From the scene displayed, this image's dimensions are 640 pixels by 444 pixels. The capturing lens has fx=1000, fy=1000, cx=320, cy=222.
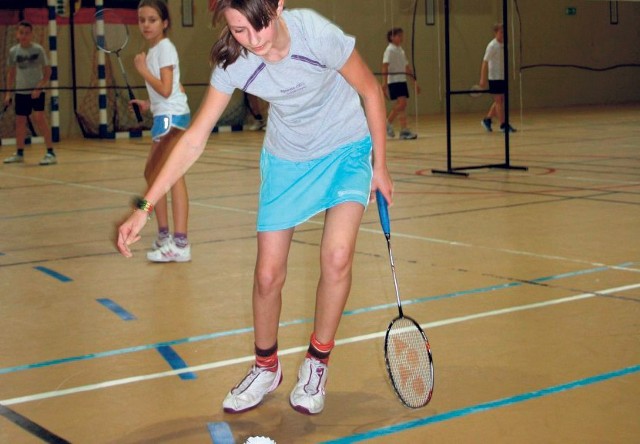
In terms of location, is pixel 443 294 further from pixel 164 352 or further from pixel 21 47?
pixel 21 47

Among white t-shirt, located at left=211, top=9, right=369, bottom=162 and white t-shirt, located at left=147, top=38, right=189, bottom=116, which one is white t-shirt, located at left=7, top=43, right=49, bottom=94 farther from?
white t-shirt, located at left=211, top=9, right=369, bottom=162

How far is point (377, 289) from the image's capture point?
5.60m

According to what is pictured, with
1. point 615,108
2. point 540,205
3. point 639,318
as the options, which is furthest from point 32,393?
point 615,108

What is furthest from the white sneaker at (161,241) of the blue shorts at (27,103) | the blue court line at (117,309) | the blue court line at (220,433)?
the blue shorts at (27,103)

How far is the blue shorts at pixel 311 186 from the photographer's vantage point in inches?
144

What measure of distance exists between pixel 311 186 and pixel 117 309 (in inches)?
80.6

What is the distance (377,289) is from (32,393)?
2.25m

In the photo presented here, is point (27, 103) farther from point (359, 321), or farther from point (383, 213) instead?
point (383, 213)

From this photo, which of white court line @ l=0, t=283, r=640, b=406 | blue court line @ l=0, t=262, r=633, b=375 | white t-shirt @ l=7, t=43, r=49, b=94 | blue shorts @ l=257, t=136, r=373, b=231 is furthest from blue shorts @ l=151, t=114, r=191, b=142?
white t-shirt @ l=7, t=43, r=49, b=94

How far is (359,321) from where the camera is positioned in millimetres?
4902

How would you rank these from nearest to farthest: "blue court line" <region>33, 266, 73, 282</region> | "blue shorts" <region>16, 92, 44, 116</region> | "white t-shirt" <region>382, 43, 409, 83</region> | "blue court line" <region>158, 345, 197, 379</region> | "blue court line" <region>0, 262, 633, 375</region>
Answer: "blue court line" <region>158, 345, 197, 379</region>, "blue court line" <region>0, 262, 633, 375</region>, "blue court line" <region>33, 266, 73, 282</region>, "blue shorts" <region>16, 92, 44, 116</region>, "white t-shirt" <region>382, 43, 409, 83</region>

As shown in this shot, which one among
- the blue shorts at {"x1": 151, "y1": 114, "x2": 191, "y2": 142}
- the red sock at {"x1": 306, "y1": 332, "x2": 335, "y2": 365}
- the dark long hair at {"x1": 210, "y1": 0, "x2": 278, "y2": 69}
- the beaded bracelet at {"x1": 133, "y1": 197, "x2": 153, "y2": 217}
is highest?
Result: the dark long hair at {"x1": 210, "y1": 0, "x2": 278, "y2": 69}

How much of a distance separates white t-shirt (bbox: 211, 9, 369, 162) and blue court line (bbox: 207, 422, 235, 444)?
1.00 m

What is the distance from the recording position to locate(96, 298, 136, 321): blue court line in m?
5.15
